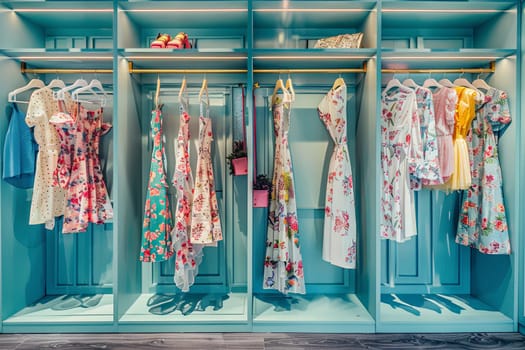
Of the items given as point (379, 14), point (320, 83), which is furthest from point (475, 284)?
point (379, 14)

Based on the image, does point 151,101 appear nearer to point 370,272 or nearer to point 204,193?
point 204,193

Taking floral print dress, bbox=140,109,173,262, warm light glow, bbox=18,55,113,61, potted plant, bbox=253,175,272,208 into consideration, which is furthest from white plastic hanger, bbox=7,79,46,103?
potted plant, bbox=253,175,272,208

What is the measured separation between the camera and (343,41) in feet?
7.41

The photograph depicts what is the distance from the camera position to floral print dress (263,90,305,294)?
7.22 feet

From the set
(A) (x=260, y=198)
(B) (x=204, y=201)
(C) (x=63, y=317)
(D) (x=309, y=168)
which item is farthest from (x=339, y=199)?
(C) (x=63, y=317)

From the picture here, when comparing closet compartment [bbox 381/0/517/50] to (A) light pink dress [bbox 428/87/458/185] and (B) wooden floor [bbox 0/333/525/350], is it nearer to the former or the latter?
(A) light pink dress [bbox 428/87/458/185]

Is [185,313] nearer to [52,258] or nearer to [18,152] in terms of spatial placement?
[52,258]

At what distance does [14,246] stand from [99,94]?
1.26 meters

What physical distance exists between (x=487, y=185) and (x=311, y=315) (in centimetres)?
150

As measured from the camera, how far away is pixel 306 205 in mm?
2533

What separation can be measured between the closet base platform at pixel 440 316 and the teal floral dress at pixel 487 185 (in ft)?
1.51

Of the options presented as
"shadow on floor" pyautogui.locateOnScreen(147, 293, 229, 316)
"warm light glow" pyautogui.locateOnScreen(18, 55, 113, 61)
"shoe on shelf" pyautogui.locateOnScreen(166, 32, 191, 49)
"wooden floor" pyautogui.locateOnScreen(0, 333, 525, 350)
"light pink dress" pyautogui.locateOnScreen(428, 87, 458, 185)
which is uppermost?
"shoe on shelf" pyautogui.locateOnScreen(166, 32, 191, 49)

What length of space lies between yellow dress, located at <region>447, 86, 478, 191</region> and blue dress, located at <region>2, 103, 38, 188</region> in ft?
9.53

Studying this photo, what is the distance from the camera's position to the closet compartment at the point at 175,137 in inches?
82.7
